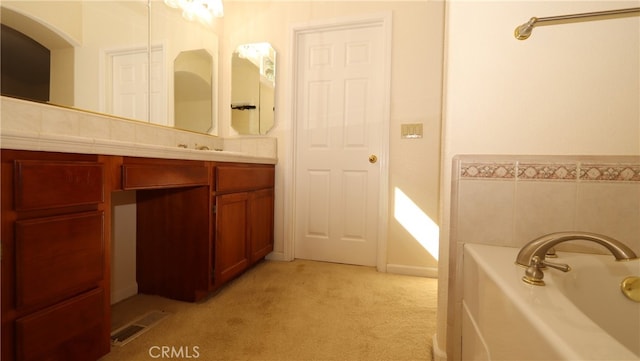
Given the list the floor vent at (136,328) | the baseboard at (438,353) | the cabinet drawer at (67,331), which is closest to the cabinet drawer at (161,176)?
the cabinet drawer at (67,331)

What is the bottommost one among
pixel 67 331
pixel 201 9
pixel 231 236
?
pixel 67 331

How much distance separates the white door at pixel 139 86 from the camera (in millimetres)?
1510

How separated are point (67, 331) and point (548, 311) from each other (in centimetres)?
135

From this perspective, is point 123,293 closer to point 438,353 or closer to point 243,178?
point 243,178

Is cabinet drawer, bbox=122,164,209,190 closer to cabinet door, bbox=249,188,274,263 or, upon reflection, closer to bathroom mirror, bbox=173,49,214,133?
cabinet door, bbox=249,188,274,263

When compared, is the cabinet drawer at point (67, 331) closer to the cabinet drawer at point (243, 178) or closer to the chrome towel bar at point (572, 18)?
the cabinet drawer at point (243, 178)

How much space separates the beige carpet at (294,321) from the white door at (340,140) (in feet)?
1.37

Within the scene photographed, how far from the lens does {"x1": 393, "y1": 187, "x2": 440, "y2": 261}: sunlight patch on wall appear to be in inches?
81.7

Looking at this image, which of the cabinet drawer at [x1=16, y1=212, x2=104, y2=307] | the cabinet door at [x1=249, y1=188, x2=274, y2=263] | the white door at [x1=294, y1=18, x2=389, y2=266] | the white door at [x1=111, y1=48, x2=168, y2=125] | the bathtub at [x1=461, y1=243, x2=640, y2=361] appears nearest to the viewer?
the bathtub at [x1=461, y1=243, x2=640, y2=361]

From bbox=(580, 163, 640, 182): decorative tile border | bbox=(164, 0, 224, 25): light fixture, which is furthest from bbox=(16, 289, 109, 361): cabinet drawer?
bbox=(164, 0, 224, 25): light fixture

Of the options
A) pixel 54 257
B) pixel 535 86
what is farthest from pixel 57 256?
pixel 535 86

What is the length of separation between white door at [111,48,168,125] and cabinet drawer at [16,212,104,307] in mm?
836

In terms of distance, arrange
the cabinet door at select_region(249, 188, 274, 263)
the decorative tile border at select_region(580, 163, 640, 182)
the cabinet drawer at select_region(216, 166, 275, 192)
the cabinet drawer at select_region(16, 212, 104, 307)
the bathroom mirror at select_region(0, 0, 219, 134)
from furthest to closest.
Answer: the cabinet door at select_region(249, 188, 274, 263) < the cabinet drawer at select_region(216, 166, 275, 192) < the bathroom mirror at select_region(0, 0, 219, 134) < the decorative tile border at select_region(580, 163, 640, 182) < the cabinet drawer at select_region(16, 212, 104, 307)

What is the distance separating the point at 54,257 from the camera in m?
0.85
